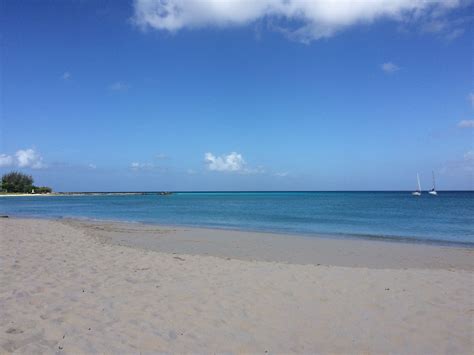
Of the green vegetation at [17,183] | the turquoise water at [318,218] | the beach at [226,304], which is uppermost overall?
the green vegetation at [17,183]

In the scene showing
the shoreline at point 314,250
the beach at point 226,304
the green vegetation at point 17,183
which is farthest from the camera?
the green vegetation at point 17,183

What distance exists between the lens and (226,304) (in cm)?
629

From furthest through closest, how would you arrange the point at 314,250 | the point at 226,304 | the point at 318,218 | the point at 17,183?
the point at 17,183, the point at 318,218, the point at 314,250, the point at 226,304

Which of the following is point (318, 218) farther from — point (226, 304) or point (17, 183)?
point (17, 183)

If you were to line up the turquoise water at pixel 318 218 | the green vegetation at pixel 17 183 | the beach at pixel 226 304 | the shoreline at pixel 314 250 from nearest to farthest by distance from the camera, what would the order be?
the beach at pixel 226 304 < the shoreline at pixel 314 250 < the turquoise water at pixel 318 218 < the green vegetation at pixel 17 183

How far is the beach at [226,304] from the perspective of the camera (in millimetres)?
4836

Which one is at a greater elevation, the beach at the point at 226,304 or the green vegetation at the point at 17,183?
the green vegetation at the point at 17,183

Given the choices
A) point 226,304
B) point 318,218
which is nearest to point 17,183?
point 318,218

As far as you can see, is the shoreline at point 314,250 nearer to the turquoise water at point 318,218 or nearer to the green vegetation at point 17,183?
the turquoise water at point 318,218

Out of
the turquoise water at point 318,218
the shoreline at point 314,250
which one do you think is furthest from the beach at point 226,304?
the turquoise water at point 318,218

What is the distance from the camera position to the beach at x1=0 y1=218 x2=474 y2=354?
4.84m

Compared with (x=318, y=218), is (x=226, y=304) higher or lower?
higher

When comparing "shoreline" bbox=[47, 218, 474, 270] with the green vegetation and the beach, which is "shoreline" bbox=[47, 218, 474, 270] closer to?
the beach

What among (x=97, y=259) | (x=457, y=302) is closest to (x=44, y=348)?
(x=97, y=259)
